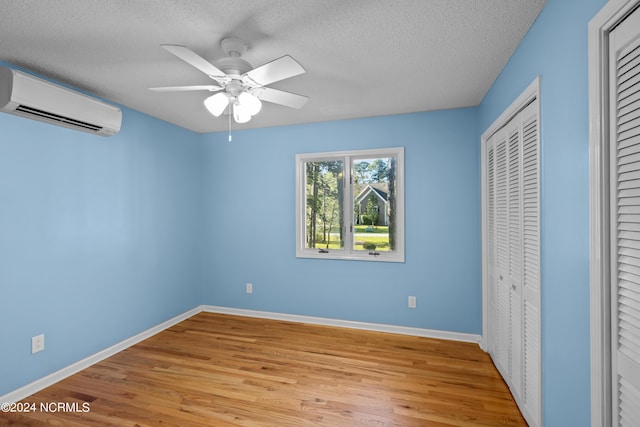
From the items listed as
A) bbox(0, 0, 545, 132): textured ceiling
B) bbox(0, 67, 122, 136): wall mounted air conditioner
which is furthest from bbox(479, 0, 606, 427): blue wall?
bbox(0, 67, 122, 136): wall mounted air conditioner

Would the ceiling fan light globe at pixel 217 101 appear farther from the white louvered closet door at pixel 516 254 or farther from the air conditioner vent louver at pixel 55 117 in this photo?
the white louvered closet door at pixel 516 254

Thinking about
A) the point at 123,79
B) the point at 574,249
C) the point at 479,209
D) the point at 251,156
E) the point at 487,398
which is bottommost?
the point at 487,398

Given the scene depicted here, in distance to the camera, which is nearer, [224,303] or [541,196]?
[541,196]

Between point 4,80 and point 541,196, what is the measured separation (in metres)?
3.42

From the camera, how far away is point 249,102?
1975mm

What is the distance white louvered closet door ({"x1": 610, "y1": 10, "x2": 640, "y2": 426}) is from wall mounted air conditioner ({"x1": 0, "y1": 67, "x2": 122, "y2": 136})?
3.21 metres

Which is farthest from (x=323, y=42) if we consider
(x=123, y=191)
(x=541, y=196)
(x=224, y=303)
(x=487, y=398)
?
(x=224, y=303)

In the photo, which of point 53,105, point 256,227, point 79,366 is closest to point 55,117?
point 53,105

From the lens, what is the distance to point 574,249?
4.42 ft

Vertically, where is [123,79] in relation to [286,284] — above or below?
above

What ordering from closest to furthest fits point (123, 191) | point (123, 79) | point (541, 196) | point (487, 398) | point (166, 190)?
point (541, 196), point (487, 398), point (123, 79), point (123, 191), point (166, 190)

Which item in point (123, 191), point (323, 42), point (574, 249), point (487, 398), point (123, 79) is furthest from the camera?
point (123, 191)

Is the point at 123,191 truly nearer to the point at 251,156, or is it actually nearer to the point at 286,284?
the point at 251,156

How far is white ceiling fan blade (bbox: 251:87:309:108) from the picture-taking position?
6.87 feet
